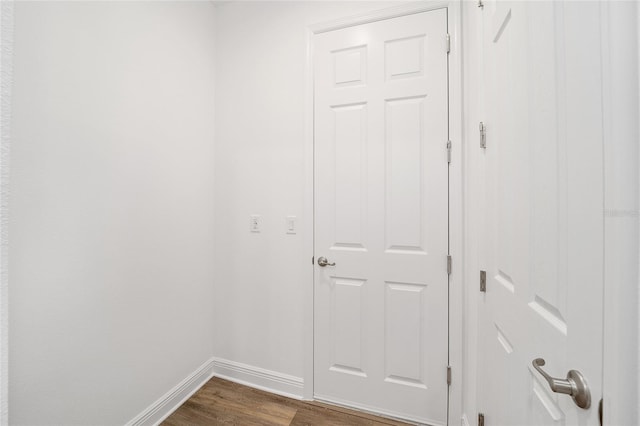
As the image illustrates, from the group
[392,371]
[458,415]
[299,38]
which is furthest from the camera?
[299,38]

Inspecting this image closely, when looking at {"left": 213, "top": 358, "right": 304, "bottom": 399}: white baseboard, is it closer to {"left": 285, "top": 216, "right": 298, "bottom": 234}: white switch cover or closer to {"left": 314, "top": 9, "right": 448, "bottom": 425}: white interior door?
{"left": 314, "top": 9, "right": 448, "bottom": 425}: white interior door

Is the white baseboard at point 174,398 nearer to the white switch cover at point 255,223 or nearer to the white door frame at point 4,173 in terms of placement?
the white door frame at point 4,173

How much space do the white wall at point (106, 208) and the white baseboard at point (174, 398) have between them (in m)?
0.06

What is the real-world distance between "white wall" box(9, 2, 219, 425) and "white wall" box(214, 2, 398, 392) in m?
0.16

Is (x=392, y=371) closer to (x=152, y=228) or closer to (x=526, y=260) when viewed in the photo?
(x=526, y=260)

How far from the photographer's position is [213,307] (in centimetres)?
208

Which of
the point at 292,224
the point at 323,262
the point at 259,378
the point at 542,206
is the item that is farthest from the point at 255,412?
the point at 542,206

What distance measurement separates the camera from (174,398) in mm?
1699

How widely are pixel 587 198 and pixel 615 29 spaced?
0.30 meters

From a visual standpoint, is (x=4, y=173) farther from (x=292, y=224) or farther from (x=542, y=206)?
(x=542, y=206)

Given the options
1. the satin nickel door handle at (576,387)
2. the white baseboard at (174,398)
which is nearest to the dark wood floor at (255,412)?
the white baseboard at (174,398)

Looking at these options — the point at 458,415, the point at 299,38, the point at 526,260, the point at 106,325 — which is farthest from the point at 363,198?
the point at 106,325

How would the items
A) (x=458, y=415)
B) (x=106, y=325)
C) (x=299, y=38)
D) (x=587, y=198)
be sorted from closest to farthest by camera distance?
1. (x=587, y=198)
2. (x=106, y=325)
3. (x=458, y=415)
4. (x=299, y=38)

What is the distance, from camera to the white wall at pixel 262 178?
→ 1850 millimetres
